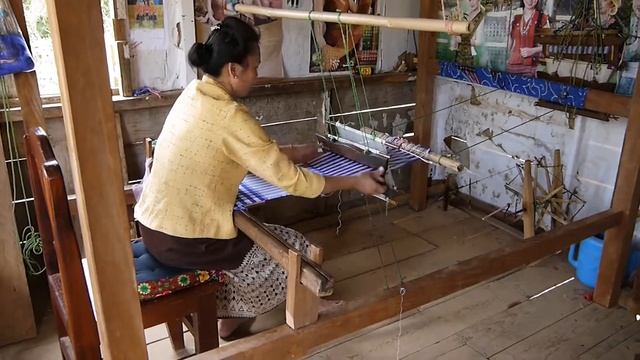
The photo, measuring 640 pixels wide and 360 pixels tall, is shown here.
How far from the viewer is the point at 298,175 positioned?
1.60 m

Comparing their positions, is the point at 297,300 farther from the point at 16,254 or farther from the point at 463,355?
the point at 16,254

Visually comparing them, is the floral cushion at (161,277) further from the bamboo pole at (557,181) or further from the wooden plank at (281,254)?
the bamboo pole at (557,181)

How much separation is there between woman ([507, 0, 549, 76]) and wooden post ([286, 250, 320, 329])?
2115 mm

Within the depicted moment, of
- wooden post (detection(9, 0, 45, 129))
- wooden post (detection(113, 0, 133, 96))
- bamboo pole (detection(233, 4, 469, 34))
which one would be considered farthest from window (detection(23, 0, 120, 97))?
bamboo pole (detection(233, 4, 469, 34))

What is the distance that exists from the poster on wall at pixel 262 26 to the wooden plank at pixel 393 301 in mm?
1609

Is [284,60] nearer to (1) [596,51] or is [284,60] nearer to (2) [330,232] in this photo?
(2) [330,232]

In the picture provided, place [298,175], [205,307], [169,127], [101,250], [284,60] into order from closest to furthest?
[101,250] < [298,175] < [169,127] < [205,307] < [284,60]

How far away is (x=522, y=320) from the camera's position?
2.44m

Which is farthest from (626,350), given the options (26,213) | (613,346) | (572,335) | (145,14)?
(26,213)

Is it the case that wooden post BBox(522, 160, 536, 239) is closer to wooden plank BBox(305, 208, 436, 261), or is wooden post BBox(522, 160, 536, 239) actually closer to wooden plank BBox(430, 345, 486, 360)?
wooden plank BBox(305, 208, 436, 261)

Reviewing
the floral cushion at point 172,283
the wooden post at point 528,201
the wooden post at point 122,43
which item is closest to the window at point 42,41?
the wooden post at point 122,43

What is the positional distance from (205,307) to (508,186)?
2.12 meters

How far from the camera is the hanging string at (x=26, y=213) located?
89.7 inches

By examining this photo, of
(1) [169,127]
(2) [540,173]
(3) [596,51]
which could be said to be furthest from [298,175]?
(2) [540,173]
